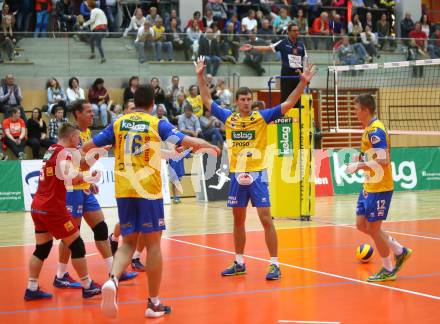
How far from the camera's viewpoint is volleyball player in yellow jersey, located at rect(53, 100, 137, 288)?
851cm

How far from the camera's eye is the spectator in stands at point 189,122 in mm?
20219

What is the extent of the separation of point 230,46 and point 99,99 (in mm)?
4585

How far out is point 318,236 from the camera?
12281 mm

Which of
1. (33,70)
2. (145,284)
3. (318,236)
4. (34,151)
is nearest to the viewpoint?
(145,284)

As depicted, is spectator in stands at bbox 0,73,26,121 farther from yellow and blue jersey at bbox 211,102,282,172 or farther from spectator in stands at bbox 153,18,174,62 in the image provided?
yellow and blue jersey at bbox 211,102,282,172

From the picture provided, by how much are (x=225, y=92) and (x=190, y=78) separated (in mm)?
1487

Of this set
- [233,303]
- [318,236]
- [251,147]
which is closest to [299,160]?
[318,236]

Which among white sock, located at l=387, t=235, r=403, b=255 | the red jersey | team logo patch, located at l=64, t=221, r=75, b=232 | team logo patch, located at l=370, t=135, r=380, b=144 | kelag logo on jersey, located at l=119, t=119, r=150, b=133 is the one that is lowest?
white sock, located at l=387, t=235, r=403, b=255

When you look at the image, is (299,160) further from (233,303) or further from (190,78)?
(190,78)

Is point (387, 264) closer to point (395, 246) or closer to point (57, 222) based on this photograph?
point (395, 246)

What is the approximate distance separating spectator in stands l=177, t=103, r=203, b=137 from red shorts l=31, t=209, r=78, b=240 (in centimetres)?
1231

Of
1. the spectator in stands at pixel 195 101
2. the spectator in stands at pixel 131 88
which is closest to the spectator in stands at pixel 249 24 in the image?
the spectator in stands at pixel 195 101

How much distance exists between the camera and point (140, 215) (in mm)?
7023

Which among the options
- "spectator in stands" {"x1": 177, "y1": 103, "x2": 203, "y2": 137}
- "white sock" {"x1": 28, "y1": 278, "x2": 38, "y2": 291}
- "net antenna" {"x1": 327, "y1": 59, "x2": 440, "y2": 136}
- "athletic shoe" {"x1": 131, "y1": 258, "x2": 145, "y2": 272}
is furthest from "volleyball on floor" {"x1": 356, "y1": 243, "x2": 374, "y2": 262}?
"net antenna" {"x1": 327, "y1": 59, "x2": 440, "y2": 136}
